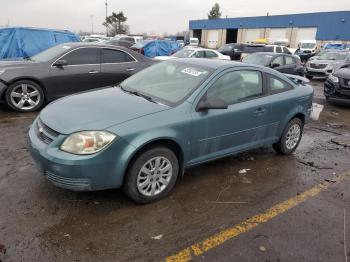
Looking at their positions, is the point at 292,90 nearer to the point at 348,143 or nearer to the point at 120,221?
the point at 348,143

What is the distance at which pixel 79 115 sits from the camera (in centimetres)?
359

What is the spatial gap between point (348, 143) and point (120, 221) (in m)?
5.12

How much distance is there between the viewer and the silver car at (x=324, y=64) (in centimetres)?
1691

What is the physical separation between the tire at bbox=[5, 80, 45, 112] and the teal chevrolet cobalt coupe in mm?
3504

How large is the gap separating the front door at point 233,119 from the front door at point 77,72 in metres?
4.48

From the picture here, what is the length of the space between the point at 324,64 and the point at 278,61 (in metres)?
5.00

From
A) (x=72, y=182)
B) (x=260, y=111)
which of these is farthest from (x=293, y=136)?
(x=72, y=182)

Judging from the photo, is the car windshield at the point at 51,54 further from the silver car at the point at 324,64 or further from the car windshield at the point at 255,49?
the car windshield at the point at 255,49

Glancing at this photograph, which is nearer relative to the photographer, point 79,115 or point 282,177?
point 79,115

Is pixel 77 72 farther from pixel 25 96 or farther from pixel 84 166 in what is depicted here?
pixel 84 166

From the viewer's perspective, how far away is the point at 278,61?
13414 mm

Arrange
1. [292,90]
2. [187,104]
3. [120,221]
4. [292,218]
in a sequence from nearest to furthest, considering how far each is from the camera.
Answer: [120,221]
[292,218]
[187,104]
[292,90]

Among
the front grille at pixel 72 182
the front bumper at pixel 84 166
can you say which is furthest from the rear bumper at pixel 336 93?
the front grille at pixel 72 182

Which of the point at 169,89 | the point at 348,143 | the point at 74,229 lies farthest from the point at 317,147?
the point at 74,229
